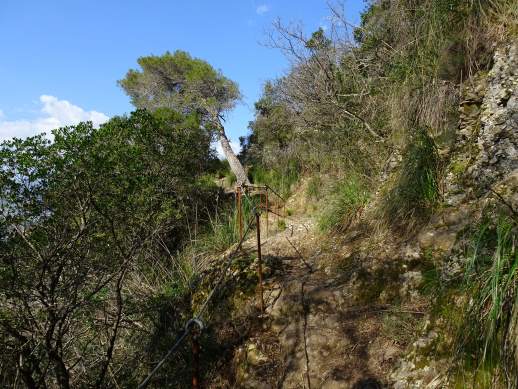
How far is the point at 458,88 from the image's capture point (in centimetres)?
459

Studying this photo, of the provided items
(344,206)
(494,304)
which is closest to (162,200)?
(344,206)

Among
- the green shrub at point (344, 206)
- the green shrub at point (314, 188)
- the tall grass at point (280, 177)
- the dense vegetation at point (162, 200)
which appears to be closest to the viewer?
the dense vegetation at point (162, 200)

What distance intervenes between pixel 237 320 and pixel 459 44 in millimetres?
3908

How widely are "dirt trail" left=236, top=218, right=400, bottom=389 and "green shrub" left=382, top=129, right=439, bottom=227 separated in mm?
854

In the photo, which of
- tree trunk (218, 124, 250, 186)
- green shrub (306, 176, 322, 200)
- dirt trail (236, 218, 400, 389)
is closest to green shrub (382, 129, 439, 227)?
dirt trail (236, 218, 400, 389)

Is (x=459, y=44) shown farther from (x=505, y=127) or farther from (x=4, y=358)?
(x=4, y=358)

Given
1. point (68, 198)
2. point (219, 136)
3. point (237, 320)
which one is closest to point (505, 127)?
point (237, 320)

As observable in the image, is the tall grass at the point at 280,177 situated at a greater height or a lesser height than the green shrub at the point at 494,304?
greater

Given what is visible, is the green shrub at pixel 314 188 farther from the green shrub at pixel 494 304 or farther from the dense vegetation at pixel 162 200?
the green shrub at pixel 494 304

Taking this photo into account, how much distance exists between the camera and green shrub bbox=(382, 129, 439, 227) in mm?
4105

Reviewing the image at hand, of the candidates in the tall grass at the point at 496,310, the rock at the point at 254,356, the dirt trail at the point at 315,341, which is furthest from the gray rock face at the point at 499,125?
the rock at the point at 254,356

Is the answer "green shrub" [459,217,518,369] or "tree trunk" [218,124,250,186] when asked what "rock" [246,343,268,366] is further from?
"tree trunk" [218,124,250,186]

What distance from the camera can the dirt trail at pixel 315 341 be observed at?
3229mm

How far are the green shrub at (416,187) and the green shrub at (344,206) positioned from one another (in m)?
0.74
